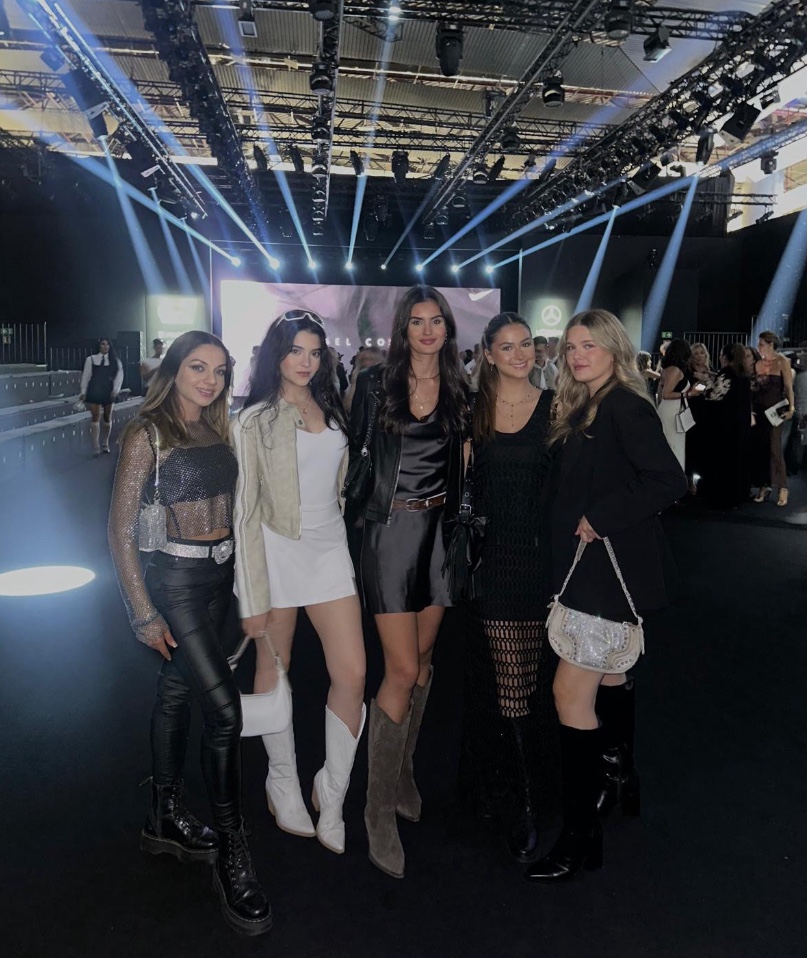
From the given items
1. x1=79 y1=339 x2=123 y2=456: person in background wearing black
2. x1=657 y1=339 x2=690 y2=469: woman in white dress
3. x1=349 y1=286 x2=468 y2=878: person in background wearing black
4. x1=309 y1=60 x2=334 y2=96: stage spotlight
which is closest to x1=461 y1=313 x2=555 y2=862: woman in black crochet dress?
x1=349 y1=286 x2=468 y2=878: person in background wearing black

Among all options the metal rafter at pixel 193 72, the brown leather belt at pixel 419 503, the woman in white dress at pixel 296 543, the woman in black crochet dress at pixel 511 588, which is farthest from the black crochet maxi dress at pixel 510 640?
the metal rafter at pixel 193 72

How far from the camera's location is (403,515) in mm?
2285

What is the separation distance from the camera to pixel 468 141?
1492 cm

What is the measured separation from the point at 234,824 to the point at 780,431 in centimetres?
739

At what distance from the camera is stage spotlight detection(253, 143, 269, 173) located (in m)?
13.7

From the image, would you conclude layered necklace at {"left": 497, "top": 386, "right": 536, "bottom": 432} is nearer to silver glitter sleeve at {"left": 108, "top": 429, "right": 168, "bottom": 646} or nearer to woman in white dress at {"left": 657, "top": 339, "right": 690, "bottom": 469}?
silver glitter sleeve at {"left": 108, "top": 429, "right": 168, "bottom": 646}

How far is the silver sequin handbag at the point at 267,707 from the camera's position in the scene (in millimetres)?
2221

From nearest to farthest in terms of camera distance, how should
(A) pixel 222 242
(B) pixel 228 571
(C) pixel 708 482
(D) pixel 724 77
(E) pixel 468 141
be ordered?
1. (B) pixel 228 571
2. (C) pixel 708 482
3. (D) pixel 724 77
4. (E) pixel 468 141
5. (A) pixel 222 242

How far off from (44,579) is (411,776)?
3561 millimetres

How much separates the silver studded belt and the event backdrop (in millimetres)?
14441

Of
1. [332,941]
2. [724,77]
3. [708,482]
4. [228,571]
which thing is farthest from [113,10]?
[332,941]

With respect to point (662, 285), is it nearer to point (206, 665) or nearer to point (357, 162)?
point (357, 162)

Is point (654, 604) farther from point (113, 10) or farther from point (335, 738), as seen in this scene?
point (113, 10)

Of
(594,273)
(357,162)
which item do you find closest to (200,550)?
(357,162)
